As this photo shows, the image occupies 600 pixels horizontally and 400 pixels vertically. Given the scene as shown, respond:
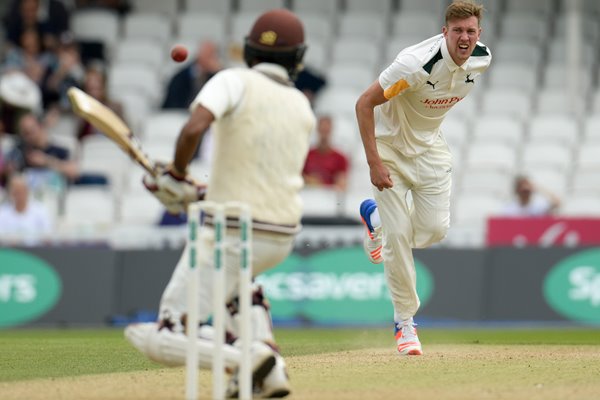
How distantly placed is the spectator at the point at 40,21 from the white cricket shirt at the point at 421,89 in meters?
7.79

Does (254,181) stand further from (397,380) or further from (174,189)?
(397,380)

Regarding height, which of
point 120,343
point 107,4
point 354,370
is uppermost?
point 107,4

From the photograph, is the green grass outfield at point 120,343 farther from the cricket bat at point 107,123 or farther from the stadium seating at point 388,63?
the stadium seating at point 388,63

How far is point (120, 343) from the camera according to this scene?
9.67m

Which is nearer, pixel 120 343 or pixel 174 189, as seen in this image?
pixel 174 189

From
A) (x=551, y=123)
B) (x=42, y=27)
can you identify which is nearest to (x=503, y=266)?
(x=551, y=123)

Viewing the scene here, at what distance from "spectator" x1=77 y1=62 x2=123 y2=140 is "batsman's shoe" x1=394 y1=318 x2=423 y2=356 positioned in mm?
6562

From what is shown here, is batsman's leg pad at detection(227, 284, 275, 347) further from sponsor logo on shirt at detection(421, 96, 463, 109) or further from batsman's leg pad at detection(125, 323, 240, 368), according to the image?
sponsor logo on shirt at detection(421, 96, 463, 109)

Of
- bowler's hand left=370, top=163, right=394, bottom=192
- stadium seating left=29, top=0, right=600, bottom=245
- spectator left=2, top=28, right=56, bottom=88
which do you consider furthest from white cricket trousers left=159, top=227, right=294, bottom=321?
spectator left=2, top=28, right=56, bottom=88

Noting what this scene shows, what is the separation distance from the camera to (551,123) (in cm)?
1570

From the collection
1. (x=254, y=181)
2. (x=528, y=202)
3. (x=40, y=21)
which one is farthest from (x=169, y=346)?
(x=40, y=21)

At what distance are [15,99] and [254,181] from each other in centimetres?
928

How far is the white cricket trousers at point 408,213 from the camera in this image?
27.5 ft

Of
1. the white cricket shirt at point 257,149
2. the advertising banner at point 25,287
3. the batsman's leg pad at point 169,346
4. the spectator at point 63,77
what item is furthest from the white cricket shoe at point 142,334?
the spectator at point 63,77
